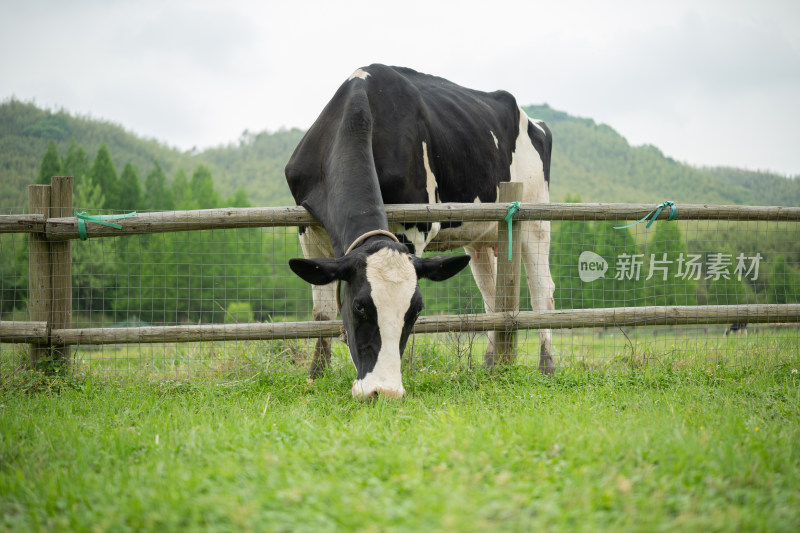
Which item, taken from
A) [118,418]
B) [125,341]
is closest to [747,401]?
[118,418]

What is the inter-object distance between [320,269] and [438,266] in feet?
2.74

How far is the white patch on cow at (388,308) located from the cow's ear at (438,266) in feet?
0.77

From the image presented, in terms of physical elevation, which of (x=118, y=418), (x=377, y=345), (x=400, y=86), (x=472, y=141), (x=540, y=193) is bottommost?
(x=118, y=418)

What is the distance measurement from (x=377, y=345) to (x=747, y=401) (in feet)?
8.41

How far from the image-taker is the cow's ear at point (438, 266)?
4.17m

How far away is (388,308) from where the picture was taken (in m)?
3.86

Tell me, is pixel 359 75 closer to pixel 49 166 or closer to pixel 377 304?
pixel 377 304

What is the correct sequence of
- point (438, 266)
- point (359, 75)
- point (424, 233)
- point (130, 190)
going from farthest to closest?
1. point (130, 190)
2. point (359, 75)
3. point (424, 233)
4. point (438, 266)

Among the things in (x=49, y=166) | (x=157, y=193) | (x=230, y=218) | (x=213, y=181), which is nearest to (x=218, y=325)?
(x=230, y=218)

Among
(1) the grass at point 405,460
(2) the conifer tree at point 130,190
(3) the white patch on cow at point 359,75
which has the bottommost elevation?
(1) the grass at point 405,460

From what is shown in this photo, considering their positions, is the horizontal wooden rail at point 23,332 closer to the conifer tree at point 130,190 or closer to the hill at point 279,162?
the conifer tree at point 130,190

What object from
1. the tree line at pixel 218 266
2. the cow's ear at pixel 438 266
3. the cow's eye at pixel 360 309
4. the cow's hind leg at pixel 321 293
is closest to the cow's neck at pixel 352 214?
the cow's ear at pixel 438 266

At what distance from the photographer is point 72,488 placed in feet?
7.80

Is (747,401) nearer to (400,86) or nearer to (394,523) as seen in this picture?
(394,523)
